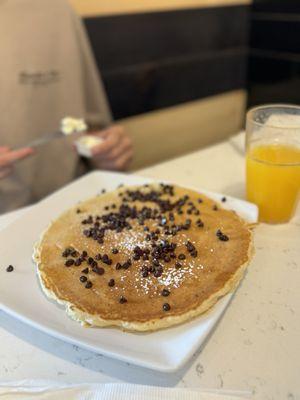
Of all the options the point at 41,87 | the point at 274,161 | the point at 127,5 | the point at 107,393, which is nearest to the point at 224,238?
the point at 274,161

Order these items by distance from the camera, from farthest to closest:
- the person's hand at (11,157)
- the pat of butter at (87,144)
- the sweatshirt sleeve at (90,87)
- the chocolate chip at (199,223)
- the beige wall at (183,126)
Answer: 1. the beige wall at (183,126)
2. the sweatshirt sleeve at (90,87)
3. the pat of butter at (87,144)
4. the person's hand at (11,157)
5. the chocolate chip at (199,223)

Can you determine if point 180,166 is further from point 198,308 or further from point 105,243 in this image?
point 198,308

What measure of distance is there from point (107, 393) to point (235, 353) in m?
0.23

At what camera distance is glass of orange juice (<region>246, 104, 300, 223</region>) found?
0.96m

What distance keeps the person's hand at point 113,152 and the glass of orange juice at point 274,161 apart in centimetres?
53

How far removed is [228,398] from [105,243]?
1.38 ft

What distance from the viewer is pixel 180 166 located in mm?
1337

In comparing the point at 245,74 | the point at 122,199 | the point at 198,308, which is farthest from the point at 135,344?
the point at 245,74

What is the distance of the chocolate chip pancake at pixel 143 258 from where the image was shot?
691 mm

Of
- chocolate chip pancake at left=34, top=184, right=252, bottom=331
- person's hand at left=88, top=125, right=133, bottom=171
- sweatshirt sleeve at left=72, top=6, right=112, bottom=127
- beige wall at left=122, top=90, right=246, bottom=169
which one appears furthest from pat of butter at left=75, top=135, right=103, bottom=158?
beige wall at left=122, top=90, right=246, bottom=169

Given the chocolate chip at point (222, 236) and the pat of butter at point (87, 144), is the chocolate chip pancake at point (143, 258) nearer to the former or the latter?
the chocolate chip at point (222, 236)

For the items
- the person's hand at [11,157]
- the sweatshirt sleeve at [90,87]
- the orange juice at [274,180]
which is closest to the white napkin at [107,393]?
the orange juice at [274,180]

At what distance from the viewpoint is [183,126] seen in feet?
8.02

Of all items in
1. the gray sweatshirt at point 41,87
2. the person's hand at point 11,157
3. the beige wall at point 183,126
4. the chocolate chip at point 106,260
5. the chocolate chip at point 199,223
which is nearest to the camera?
the chocolate chip at point 106,260
